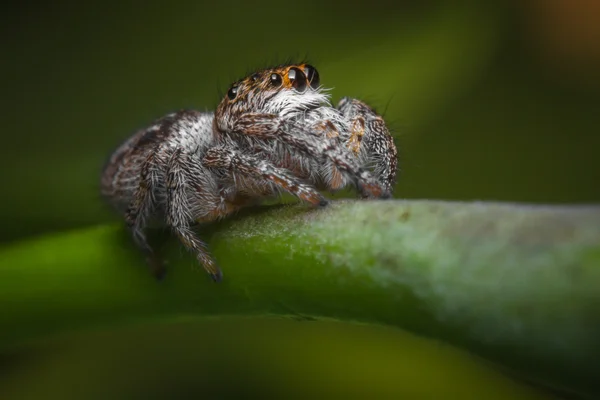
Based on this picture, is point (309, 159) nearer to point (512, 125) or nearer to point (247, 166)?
point (247, 166)

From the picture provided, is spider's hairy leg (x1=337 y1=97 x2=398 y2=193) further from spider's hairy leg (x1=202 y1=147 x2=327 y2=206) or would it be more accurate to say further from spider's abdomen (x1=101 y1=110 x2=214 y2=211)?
spider's abdomen (x1=101 y1=110 x2=214 y2=211)

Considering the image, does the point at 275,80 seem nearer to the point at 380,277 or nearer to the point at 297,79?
the point at 297,79

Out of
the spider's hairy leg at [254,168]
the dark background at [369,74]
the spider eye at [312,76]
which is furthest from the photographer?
the dark background at [369,74]

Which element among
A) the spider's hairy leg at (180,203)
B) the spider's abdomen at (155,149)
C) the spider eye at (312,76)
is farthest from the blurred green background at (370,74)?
the spider's hairy leg at (180,203)

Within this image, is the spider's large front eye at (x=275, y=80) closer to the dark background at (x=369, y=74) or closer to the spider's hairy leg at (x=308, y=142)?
the spider's hairy leg at (x=308, y=142)

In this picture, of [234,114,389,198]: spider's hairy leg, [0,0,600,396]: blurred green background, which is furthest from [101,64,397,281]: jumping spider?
[0,0,600,396]: blurred green background
